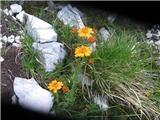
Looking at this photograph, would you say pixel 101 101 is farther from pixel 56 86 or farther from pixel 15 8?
pixel 15 8

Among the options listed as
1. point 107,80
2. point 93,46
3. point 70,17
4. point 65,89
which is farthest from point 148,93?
point 70,17

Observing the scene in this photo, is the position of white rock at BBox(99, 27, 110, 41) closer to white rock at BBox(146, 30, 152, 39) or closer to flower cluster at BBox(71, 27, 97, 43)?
flower cluster at BBox(71, 27, 97, 43)

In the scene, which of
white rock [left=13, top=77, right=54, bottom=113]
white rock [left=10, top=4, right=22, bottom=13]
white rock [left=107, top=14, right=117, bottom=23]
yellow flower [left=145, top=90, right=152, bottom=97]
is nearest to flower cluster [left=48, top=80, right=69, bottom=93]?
white rock [left=13, top=77, right=54, bottom=113]

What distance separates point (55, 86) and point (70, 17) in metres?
0.97

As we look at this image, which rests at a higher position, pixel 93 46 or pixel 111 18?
pixel 111 18

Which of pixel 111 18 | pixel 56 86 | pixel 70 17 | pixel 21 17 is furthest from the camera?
pixel 111 18

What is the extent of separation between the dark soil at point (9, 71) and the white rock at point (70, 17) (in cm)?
61

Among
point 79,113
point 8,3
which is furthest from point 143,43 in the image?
point 8,3

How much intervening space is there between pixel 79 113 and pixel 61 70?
413mm

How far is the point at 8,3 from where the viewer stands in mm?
4223

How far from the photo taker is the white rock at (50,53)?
152 inches

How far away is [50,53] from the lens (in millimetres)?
3865

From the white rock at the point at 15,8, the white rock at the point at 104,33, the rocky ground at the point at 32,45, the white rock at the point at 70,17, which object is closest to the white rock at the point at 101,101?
the rocky ground at the point at 32,45

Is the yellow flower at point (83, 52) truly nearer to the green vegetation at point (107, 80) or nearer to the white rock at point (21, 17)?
the green vegetation at point (107, 80)
